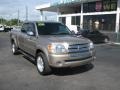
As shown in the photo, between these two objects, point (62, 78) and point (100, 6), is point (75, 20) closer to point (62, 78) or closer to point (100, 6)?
point (100, 6)

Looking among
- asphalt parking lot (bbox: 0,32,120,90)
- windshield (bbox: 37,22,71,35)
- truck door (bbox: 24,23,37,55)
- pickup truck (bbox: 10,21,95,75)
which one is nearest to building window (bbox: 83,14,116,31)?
asphalt parking lot (bbox: 0,32,120,90)

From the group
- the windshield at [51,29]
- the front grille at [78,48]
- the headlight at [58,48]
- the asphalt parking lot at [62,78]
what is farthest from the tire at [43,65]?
the windshield at [51,29]

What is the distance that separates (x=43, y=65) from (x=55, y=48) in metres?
0.87

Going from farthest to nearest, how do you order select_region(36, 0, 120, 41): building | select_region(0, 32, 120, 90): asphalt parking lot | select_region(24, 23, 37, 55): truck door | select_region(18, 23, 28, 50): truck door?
select_region(36, 0, 120, 41): building
select_region(18, 23, 28, 50): truck door
select_region(24, 23, 37, 55): truck door
select_region(0, 32, 120, 90): asphalt parking lot

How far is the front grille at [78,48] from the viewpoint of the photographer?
7.26m

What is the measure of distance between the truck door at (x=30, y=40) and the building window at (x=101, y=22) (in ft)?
55.3

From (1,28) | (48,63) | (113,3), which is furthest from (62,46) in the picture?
(1,28)

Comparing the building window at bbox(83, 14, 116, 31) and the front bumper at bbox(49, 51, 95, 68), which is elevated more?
the building window at bbox(83, 14, 116, 31)

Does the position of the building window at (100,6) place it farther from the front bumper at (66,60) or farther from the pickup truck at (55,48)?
the front bumper at (66,60)

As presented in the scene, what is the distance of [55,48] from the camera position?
283 inches

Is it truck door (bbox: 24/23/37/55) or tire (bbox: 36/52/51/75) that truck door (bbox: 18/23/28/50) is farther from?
tire (bbox: 36/52/51/75)

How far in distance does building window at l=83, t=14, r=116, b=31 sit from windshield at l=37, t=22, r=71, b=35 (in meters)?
16.6

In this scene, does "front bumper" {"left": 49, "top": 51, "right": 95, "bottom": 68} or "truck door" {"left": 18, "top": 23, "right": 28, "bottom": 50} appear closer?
"front bumper" {"left": 49, "top": 51, "right": 95, "bottom": 68}

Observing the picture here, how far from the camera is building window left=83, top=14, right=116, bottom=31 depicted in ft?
81.1
